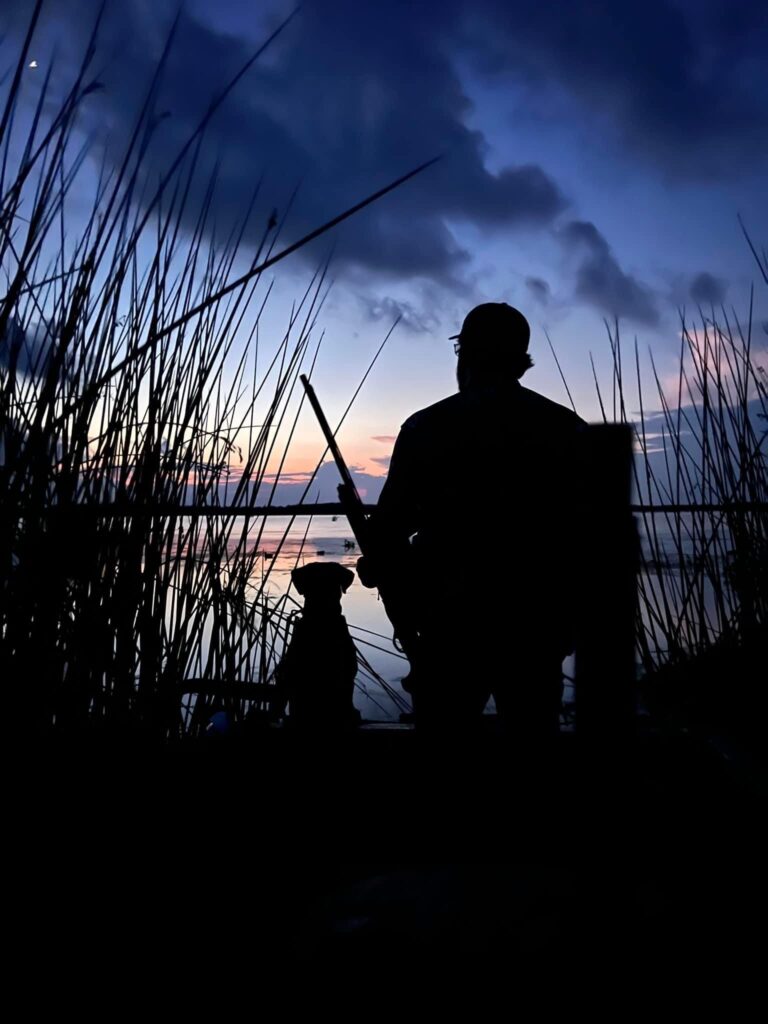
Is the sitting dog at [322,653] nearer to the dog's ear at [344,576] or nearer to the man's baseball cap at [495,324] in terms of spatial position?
the dog's ear at [344,576]

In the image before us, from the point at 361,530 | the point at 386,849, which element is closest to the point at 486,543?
the point at 361,530

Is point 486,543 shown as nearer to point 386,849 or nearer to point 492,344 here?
point 492,344

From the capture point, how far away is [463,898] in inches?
30.3

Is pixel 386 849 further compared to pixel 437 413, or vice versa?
pixel 437 413

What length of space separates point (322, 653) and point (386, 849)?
1.29ft

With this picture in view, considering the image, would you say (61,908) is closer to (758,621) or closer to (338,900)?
(338,900)

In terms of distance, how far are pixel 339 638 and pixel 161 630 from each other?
357 millimetres

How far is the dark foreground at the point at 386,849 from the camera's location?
0.72 meters

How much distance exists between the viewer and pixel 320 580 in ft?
4.71

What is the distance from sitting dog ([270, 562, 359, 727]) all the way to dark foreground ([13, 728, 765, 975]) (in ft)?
0.30

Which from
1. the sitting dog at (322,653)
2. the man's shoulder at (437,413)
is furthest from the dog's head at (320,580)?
the man's shoulder at (437,413)

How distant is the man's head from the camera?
1.63m

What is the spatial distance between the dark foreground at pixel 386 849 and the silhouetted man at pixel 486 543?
169mm

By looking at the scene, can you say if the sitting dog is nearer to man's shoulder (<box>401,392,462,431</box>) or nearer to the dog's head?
the dog's head
